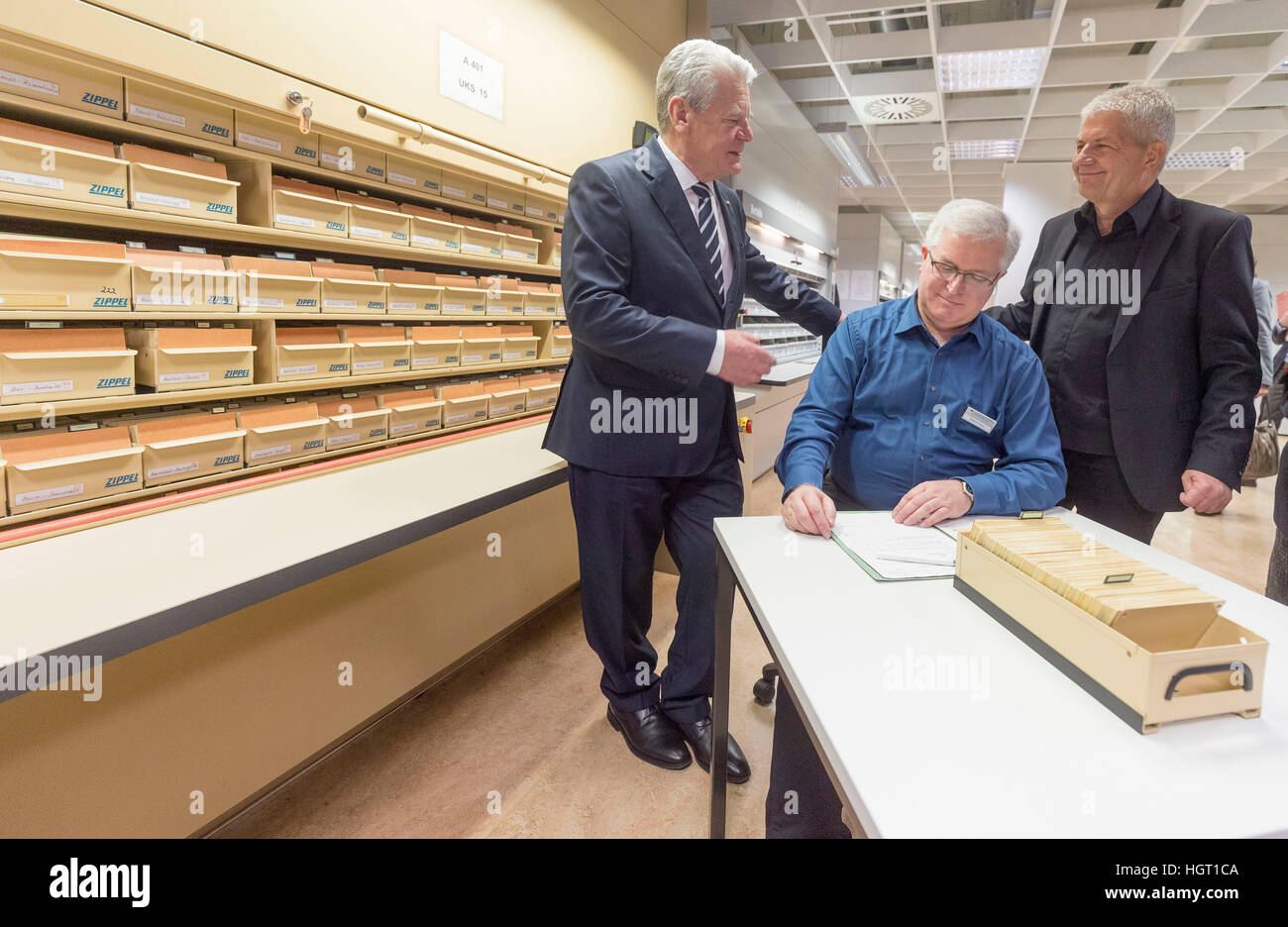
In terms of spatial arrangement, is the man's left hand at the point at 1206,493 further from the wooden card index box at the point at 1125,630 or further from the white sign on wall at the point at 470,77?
the white sign on wall at the point at 470,77

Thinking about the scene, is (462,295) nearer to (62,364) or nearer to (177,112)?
(177,112)

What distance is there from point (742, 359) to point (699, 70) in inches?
27.6

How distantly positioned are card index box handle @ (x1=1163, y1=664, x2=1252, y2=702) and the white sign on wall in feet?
7.46

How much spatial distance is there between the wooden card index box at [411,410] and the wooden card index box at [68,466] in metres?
0.75

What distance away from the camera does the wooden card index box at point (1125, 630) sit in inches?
28.7

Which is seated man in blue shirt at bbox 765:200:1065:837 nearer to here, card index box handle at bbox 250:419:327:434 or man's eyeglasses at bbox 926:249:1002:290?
man's eyeglasses at bbox 926:249:1002:290

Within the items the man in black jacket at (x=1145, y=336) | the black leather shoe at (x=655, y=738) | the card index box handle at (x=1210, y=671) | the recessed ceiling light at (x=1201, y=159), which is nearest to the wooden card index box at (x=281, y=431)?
the black leather shoe at (x=655, y=738)

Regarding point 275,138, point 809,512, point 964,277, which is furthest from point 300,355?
point 964,277

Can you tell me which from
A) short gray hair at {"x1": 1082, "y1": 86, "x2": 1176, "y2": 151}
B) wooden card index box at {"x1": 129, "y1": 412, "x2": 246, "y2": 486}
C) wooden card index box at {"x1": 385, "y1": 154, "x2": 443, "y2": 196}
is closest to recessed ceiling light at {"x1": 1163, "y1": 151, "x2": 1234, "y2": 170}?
short gray hair at {"x1": 1082, "y1": 86, "x2": 1176, "y2": 151}

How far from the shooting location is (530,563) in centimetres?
289

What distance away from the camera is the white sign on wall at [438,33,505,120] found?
6.89ft

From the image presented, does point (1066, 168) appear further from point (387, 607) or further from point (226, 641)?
point (226, 641)
